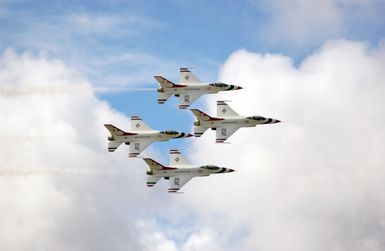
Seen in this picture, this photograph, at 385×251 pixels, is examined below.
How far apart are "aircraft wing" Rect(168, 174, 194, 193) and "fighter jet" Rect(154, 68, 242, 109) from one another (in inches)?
564

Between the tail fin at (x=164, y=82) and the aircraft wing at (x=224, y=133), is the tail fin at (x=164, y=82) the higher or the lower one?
the higher one

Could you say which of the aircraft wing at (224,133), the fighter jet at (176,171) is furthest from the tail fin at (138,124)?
the aircraft wing at (224,133)

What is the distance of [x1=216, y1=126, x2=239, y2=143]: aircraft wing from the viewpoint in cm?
17625

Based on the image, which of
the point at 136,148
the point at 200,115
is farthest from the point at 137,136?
the point at 200,115

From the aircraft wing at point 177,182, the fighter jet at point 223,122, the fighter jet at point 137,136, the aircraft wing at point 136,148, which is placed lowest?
the aircraft wing at point 177,182

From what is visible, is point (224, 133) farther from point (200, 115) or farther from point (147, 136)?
point (147, 136)

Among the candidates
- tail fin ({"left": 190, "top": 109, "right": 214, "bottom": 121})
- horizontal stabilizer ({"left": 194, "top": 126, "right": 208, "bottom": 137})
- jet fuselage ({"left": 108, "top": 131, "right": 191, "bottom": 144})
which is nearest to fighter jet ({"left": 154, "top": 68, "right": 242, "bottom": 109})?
tail fin ({"left": 190, "top": 109, "right": 214, "bottom": 121})

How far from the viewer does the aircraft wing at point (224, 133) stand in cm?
17625

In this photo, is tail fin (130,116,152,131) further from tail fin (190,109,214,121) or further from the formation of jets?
tail fin (190,109,214,121)

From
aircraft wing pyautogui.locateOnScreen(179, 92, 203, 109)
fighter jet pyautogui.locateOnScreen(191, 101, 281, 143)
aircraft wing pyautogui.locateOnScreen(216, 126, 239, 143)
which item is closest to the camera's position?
fighter jet pyautogui.locateOnScreen(191, 101, 281, 143)

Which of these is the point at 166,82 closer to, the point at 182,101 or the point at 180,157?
the point at 182,101

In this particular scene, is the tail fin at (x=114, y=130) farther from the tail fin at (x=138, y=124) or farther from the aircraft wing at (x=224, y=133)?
the aircraft wing at (x=224, y=133)

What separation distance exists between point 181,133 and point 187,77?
11754 mm

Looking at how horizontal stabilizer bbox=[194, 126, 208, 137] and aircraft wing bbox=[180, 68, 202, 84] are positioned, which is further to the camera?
aircraft wing bbox=[180, 68, 202, 84]
